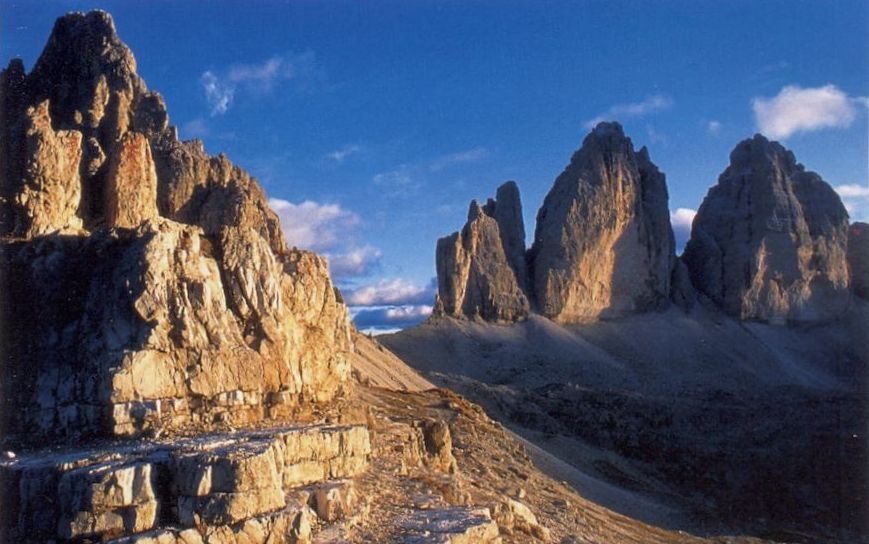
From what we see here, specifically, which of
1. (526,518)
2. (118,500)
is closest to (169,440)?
(118,500)

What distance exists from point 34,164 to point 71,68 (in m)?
18.8

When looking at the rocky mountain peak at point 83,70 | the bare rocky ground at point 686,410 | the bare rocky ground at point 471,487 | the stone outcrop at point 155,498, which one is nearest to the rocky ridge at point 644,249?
the bare rocky ground at point 686,410

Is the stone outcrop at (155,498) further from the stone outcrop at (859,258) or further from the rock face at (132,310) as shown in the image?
the stone outcrop at (859,258)

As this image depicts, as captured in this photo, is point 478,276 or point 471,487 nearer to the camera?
point 471,487

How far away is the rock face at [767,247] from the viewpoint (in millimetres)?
78875

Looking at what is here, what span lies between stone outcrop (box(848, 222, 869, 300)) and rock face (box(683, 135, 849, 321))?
10.6 feet

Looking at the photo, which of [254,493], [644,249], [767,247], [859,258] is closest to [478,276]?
[644,249]

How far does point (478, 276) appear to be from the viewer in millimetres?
69062

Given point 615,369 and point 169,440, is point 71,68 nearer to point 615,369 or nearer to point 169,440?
point 169,440

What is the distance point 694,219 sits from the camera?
87688mm

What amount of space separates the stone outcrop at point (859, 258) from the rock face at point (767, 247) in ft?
10.6

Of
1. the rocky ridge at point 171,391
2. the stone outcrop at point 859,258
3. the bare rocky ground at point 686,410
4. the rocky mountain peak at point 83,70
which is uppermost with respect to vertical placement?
the rocky mountain peak at point 83,70

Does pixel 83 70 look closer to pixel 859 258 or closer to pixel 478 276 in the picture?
pixel 478 276

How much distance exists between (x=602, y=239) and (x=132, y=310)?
66.9 meters
